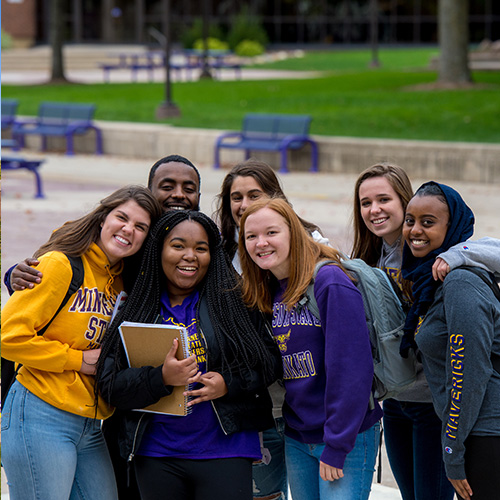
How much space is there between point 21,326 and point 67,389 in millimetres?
300

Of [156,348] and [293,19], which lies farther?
[293,19]

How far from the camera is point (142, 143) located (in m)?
17.8

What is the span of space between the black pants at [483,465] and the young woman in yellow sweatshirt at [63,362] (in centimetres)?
133

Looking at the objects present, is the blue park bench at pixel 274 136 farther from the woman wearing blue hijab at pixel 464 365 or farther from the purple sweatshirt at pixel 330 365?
the woman wearing blue hijab at pixel 464 365

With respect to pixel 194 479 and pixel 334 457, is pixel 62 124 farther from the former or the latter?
pixel 334 457

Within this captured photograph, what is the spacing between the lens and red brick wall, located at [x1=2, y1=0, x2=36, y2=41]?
49094 millimetres

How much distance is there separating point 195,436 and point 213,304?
48 cm

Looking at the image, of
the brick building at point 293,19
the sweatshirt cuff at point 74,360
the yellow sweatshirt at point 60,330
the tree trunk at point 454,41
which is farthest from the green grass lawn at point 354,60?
the sweatshirt cuff at point 74,360

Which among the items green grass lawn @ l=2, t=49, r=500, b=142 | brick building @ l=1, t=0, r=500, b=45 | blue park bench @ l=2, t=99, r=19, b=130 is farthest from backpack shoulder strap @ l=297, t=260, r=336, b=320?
brick building @ l=1, t=0, r=500, b=45

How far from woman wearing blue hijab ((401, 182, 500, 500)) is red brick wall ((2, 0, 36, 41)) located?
161 ft

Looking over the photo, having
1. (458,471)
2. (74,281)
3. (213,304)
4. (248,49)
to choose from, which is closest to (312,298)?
(213,304)

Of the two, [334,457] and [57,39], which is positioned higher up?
[57,39]

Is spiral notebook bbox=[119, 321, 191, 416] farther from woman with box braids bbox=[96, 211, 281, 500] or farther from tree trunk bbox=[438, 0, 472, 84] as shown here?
tree trunk bbox=[438, 0, 472, 84]

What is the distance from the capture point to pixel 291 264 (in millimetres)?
3285
